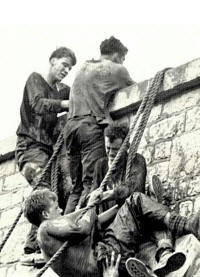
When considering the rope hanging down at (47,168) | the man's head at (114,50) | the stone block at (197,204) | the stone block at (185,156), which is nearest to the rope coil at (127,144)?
the rope hanging down at (47,168)

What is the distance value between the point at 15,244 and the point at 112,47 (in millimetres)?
2054

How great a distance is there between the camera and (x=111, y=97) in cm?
1038

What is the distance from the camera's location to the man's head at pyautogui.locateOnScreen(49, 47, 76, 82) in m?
10.8

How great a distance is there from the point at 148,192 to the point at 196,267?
4.26 feet

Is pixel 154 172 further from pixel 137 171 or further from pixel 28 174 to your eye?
pixel 28 174

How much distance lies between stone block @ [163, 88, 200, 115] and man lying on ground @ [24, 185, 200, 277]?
1205mm

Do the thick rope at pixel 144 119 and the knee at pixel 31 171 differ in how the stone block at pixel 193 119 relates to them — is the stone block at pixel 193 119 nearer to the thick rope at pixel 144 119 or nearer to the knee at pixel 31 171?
the thick rope at pixel 144 119

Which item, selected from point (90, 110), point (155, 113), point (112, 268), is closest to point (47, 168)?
point (90, 110)

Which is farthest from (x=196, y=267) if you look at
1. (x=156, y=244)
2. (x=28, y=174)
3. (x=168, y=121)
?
(x=28, y=174)

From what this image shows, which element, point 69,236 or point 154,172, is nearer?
point 69,236

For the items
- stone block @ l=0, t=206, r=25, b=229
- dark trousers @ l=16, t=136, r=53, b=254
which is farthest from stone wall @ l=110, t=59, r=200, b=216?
stone block @ l=0, t=206, r=25, b=229

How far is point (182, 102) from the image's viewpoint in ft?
32.7

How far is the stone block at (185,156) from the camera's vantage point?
31.4ft

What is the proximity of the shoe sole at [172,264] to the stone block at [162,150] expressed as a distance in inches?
60.5
